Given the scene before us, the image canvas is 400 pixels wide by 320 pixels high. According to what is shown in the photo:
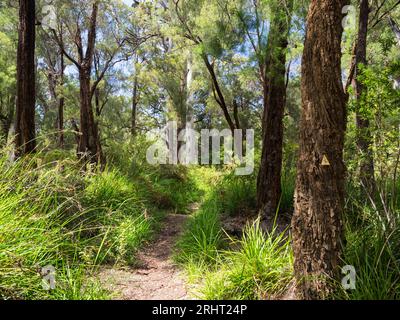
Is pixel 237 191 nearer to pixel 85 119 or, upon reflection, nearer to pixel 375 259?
pixel 375 259

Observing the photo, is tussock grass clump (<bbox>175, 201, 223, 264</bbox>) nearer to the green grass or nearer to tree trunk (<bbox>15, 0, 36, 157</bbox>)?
the green grass

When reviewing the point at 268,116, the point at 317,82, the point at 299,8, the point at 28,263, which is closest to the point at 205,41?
the point at 299,8

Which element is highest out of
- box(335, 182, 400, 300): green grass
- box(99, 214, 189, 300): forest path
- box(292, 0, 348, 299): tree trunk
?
box(292, 0, 348, 299): tree trunk

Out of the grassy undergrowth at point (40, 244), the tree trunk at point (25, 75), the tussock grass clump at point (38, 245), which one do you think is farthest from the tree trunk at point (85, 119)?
the tussock grass clump at point (38, 245)

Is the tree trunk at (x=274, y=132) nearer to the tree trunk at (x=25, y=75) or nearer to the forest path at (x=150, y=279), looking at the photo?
the forest path at (x=150, y=279)

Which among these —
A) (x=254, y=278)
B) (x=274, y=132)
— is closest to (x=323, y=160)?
(x=254, y=278)

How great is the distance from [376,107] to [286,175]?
10.6ft

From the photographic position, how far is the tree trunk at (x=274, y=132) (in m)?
4.77

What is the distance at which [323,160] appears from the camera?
2254mm

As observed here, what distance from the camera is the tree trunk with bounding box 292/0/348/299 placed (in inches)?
88.7

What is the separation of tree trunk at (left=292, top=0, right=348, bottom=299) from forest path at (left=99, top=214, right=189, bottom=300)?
129 centimetres

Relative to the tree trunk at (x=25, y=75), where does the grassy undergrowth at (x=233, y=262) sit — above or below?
below

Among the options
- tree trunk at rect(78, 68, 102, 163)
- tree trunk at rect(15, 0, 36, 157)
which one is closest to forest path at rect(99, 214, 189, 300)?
tree trunk at rect(15, 0, 36, 157)

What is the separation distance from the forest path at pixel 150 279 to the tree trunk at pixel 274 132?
173 centimetres
